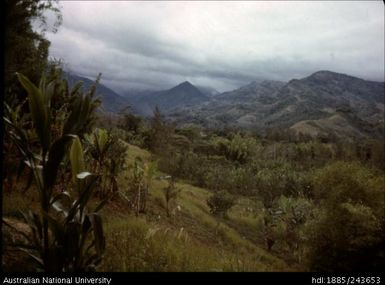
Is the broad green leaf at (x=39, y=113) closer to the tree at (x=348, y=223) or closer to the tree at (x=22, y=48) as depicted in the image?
the tree at (x=22, y=48)

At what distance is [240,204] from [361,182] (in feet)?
50.3

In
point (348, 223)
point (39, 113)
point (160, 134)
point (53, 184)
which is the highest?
point (39, 113)

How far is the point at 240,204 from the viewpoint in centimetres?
2486

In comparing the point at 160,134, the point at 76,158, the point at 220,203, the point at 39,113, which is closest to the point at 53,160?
the point at 76,158

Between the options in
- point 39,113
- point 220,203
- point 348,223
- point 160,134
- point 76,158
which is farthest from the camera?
point 160,134

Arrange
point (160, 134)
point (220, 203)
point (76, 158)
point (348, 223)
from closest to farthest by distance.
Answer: point (76, 158) < point (348, 223) < point (220, 203) < point (160, 134)

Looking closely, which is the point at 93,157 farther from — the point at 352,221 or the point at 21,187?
the point at 352,221

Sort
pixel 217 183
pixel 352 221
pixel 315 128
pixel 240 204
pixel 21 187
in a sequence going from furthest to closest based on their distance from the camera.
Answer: pixel 315 128 → pixel 217 183 → pixel 240 204 → pixel 352 221 → pixel 21 187

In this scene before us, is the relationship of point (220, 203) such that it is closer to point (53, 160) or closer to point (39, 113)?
point (53, 160)

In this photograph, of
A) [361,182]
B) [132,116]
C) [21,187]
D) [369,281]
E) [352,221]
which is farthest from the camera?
[132,116]

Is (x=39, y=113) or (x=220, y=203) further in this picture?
(x=220, y=203)

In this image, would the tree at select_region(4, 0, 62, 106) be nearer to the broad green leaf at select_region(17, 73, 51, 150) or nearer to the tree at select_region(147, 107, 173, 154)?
the broad green leaf at select_region(17, 73, 51, 150)

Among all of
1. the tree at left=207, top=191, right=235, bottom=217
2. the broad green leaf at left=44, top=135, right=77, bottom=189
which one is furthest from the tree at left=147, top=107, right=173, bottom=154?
the broad green leaf at left=44, top=135, right=77, bottom=189

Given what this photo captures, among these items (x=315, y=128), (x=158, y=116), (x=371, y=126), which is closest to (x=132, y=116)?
(x=158, y=116)
